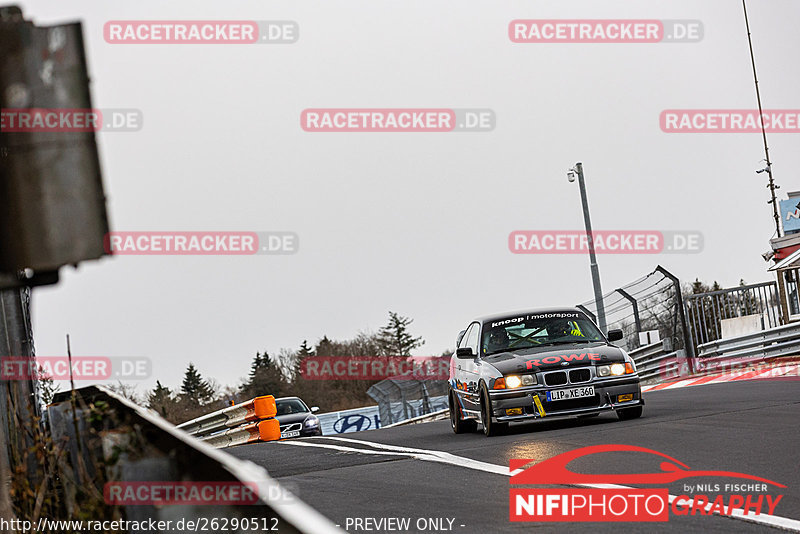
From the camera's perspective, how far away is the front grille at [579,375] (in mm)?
12172

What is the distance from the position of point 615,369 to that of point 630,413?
2.12ft

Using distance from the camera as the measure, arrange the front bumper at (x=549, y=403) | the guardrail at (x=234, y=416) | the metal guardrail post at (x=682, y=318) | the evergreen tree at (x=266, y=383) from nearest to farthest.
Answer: the front bumper at (x=549, y=403) → the guardrail at (x=234, y=416) → the metal guardrail post at (x=682, y=318) → the evergreen tree at (x=266, y=383)

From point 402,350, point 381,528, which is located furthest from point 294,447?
point 402,350

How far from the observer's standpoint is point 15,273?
3.22 m

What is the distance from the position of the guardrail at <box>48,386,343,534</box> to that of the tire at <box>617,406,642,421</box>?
7670 mm

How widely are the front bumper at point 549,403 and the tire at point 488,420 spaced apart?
0.30ft

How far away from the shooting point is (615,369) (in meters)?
12.3

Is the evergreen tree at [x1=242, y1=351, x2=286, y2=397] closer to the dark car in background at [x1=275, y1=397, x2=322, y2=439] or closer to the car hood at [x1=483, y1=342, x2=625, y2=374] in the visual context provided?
the dark car in background at [x1=275, y1=397, x2=322, y2=439]

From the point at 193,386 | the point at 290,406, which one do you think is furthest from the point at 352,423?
the point at 193,386

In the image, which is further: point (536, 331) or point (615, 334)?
point (536, 331)

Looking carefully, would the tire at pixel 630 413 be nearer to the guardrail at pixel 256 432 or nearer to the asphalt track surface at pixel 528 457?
the asphalt track surface at pixel 528 457

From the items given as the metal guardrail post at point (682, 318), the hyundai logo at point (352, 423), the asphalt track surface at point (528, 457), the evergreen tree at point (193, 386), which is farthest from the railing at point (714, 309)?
the evergreen tree at point (193, 386)

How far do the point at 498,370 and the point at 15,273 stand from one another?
9.44m

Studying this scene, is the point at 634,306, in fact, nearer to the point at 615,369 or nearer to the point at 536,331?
the point at 536,331
